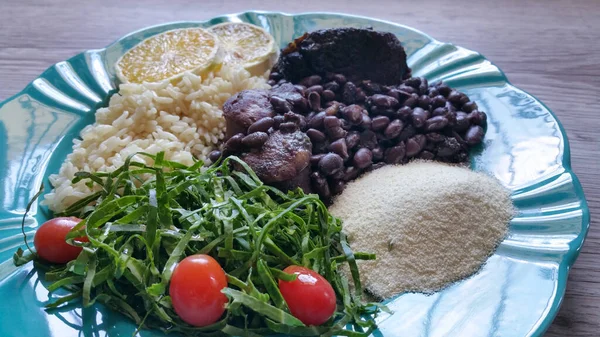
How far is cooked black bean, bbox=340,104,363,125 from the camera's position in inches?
112

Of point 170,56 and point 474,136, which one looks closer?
point 474,136

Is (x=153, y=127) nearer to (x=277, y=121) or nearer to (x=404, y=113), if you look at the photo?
(x=277, y=121)

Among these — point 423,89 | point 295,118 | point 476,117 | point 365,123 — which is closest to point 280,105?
point 295,118

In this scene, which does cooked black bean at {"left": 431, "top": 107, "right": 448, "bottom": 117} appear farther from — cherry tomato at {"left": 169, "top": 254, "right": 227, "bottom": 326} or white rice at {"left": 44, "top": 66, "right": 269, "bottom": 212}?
cherry tomato at {"left": 169, "top": 254, "right": 227, "bottom": 326}

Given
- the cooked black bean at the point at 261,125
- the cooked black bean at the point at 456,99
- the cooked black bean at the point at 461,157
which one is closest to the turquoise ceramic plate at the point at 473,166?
the cooked black bean at the point at 461,157

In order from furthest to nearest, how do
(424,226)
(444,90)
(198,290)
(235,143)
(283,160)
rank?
(444,90) → (235,143) → (283,160) → (424,226) → (198,290)

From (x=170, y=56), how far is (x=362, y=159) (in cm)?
142

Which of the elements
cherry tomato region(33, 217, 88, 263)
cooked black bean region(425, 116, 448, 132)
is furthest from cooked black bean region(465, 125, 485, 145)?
cherry tomato region(33, 217, 88, 263)

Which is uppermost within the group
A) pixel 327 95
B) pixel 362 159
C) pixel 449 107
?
pixel 327 95

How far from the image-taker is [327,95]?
118 inches

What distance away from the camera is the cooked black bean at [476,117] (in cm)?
299

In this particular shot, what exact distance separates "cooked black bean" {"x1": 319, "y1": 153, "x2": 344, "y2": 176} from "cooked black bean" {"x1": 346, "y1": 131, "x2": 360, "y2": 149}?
0.54 feet

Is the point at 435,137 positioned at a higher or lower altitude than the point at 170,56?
lower

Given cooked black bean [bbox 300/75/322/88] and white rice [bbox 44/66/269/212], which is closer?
white rice [bbox 44/66/269/212]
